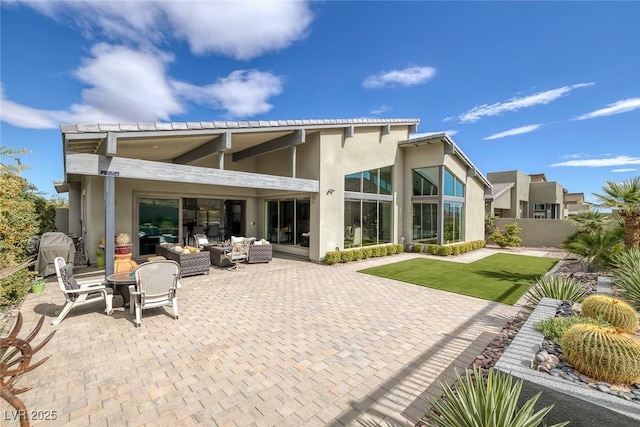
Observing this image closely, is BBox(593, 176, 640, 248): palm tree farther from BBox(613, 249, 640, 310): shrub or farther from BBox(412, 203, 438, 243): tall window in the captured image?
BBox(412, 203, 438, 243): tall window

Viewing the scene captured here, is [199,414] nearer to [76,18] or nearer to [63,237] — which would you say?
[63,237]

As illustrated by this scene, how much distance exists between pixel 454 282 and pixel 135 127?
1069 centimetres

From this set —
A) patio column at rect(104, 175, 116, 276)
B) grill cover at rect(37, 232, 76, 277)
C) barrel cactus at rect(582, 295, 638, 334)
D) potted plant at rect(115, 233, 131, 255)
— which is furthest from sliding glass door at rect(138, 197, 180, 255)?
barrel cactus at rect(582, 295, 638, 334)

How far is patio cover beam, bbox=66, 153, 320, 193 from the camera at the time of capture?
640 cm

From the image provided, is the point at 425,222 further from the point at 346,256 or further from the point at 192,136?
the point at 192,136

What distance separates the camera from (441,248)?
1491 cm

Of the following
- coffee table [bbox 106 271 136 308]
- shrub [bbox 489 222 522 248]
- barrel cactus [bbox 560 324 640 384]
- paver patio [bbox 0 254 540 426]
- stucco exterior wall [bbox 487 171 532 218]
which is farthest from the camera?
stucco exterior wall [bbox 487 171 532 218]

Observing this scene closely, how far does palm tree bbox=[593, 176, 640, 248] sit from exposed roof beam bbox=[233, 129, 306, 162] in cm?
1058

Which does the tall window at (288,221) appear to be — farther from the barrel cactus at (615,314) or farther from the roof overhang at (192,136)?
the barrel cactus at (615,314)

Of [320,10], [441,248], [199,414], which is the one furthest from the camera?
[441,248]

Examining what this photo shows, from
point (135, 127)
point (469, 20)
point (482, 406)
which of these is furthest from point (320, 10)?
point (482, 406)

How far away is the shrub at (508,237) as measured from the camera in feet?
61.2

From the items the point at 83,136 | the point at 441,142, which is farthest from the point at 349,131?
the point at 83,136

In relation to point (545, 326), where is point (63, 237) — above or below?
above
